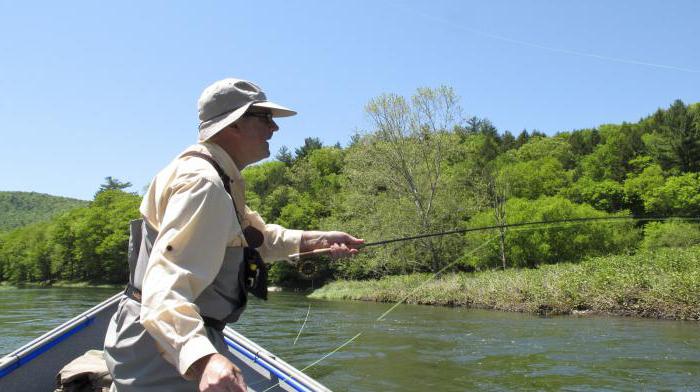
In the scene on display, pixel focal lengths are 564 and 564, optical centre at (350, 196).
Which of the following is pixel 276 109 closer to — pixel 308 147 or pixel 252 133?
pixel 252 133

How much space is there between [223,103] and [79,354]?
3.88m

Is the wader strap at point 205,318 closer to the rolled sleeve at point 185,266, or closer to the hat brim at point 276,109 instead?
the rolled sleeve at point 185,266

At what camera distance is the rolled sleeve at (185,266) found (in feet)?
4.26

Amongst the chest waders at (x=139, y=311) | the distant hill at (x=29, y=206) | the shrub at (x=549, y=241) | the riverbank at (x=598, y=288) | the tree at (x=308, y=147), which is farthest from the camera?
the distant hill at (x=29, y=206)

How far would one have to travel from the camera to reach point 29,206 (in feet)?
553

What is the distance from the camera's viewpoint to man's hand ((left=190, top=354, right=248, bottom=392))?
1236mm

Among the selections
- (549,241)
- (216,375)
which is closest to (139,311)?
(216,375)

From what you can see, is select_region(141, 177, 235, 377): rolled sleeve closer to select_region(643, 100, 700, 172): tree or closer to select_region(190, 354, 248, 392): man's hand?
select_region(190, 354, 248, 392): man's hand

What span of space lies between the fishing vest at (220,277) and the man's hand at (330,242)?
65cm

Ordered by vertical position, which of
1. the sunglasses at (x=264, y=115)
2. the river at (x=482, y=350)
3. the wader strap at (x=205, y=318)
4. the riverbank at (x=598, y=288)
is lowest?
the river at (x=482, y=350)

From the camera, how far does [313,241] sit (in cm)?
248

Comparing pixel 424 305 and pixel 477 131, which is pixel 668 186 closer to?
pixel 424 305

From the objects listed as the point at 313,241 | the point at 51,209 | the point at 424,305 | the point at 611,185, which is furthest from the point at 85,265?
the point at 51,209

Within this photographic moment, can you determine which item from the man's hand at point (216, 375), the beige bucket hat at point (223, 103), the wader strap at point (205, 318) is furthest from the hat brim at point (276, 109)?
the man's hand at point (216, 375)
